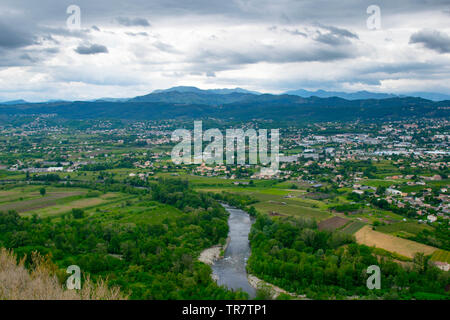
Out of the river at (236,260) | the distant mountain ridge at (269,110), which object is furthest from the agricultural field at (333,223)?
the distant mountain ridge at (269,110)

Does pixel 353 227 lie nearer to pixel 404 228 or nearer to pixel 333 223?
pixel 333 223

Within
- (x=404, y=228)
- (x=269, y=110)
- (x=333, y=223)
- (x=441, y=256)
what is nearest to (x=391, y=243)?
(x=441, y=256)

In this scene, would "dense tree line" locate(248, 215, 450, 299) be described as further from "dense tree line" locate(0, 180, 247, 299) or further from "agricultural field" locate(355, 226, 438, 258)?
"dense tree line" locate(0, 180, 247, 299)

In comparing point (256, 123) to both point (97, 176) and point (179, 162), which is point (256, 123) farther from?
point (97, 176)

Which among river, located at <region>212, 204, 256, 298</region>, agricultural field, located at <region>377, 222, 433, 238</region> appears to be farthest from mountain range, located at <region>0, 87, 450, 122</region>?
river, located at <region>212, 204, 256, 298</region>

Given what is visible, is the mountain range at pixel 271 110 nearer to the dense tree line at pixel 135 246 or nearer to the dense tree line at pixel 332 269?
the dense tree line at pixel 135 246
